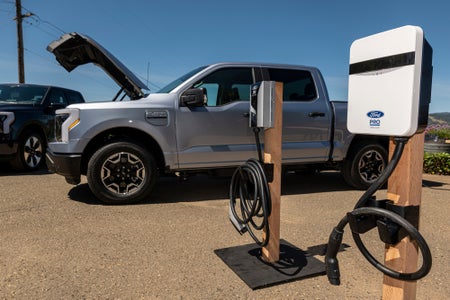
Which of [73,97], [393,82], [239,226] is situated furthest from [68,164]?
[73,97]

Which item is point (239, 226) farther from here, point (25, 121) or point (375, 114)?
point (25, 121)

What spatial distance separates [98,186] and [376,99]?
361cm

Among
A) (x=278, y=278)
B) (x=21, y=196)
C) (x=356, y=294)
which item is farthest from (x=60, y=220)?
(x=356, y=294)

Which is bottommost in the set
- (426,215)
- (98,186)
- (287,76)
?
(426,215)

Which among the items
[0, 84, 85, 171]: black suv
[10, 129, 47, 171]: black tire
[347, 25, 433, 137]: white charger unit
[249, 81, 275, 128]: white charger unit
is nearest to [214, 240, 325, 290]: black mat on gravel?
[249, 81, 275, 128]: white charger unit

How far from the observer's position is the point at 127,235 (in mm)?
3377

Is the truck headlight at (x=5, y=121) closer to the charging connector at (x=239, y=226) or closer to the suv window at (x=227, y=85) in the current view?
the suv window at (x=227, y=85)

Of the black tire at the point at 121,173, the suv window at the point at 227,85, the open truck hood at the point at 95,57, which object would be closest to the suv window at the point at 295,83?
the suv window at the point at 227,85

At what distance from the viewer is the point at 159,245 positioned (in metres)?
3.13

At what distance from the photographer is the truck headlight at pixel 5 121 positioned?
6.40 m

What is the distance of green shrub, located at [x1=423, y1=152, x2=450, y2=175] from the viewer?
786 cm

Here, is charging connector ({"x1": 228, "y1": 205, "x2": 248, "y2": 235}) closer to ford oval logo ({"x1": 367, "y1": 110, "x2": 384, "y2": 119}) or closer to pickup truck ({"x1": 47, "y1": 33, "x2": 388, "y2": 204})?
ford oval logo ({"x1": 367, "y1": 110, "x2": 384, "y2": 119})

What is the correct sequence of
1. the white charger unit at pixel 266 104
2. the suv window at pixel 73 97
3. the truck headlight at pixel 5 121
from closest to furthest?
the white charger unit at pixel 266 104, the truck headlight at pixel 5 121, the suv window at pixel 73 97

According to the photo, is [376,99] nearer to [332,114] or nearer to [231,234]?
[231,234]
